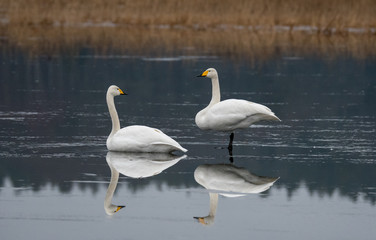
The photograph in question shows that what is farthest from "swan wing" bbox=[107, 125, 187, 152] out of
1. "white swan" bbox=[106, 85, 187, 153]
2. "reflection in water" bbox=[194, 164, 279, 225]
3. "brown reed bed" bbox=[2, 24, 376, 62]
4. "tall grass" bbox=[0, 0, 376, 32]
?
"tall grass" bbox=[0, 0, 376, 32]

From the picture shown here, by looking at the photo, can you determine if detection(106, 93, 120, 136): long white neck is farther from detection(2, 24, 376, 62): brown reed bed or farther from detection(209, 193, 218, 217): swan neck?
detection(2, 24, 376, 62): brown reed bed

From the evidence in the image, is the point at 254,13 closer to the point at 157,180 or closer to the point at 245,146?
the point at 245,146

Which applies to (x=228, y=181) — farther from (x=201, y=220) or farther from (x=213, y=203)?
(x=201, y=220)

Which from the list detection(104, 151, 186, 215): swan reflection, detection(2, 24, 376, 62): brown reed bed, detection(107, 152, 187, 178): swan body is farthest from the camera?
detection(2, 24, 376, 62): brown reed bed

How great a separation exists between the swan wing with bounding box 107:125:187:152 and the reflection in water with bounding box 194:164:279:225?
677 mm

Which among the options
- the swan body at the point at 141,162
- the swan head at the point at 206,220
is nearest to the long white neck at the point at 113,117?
the swan body at the point at 141,162

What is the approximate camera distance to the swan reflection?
895 centimetres

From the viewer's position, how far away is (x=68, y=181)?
28.5ft

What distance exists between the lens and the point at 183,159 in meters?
9.89

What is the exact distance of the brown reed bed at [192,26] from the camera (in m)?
26.9

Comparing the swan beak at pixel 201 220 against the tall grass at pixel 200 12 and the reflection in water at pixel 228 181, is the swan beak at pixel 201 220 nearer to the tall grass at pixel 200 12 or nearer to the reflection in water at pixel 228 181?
the reflection in water at pixel 228 181

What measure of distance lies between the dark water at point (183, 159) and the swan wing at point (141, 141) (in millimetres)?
299

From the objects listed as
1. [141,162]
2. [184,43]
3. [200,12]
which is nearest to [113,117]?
[141,162]

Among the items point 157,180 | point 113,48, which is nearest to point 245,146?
point 157,180
